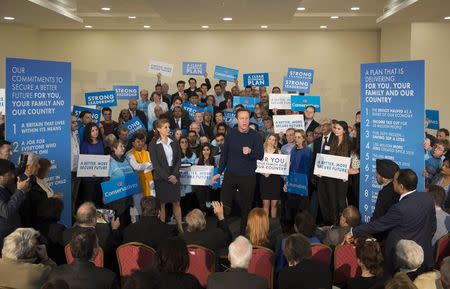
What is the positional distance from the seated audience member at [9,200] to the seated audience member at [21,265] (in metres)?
0.79

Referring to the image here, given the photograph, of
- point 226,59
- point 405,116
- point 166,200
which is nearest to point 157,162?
point 166,200

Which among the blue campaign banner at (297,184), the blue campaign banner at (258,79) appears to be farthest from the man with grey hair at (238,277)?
the blue campaign banner at (258,79)

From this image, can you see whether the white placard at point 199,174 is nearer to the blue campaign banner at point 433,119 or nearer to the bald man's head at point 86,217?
the bald man's head at point 86,217

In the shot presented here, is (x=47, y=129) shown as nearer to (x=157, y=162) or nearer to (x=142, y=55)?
(x=157, y=162)

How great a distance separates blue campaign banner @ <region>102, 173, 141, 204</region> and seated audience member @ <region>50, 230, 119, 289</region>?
3.36 metres

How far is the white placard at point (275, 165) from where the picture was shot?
7.95 m

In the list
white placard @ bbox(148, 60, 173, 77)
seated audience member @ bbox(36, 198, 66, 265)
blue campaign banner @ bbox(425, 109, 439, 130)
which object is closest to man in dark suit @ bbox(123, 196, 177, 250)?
seated audience member @ bbox(36, 198, 66, 265)

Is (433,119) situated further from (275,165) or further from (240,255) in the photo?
(240,255)

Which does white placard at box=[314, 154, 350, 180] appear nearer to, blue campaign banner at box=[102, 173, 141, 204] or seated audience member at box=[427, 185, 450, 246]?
seated audience member at box=[427, 185, 450, 246]

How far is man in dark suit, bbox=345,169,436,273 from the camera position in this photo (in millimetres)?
4672

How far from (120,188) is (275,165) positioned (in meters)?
2.23

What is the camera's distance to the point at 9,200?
4.79 m

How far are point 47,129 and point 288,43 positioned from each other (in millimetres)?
11657

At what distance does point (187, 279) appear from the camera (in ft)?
12.0
